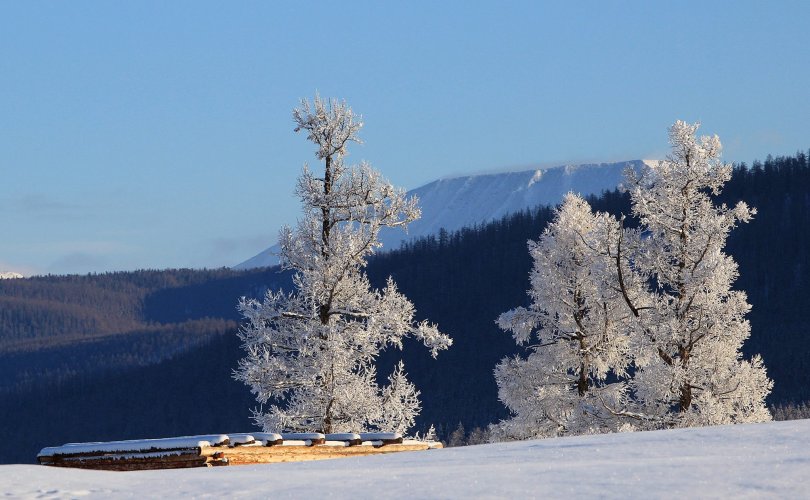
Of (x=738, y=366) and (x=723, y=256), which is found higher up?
(x=723, y=256)

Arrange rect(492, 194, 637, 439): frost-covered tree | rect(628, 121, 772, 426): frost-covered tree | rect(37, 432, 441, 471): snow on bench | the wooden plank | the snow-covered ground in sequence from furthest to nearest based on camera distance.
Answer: rect(492, 194, 637, 439): frost-covered tree → rect(628, 121, 772, 426): frost-covered tree → the wooden plank → rect(37, 432, 441, 471): snow on bench → the snow-covered ground

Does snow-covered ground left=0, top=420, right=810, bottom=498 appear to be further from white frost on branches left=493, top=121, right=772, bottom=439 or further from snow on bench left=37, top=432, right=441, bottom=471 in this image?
white frost on branches left=493, top=121, right=772, bottom=439

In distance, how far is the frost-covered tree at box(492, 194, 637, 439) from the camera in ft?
100

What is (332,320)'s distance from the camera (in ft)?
93.1

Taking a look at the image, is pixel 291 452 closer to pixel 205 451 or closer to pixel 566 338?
pixel 205 451

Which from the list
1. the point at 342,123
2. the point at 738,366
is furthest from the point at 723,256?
the point at 342,123

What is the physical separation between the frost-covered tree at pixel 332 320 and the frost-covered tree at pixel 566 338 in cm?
394

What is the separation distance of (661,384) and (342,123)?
956cm

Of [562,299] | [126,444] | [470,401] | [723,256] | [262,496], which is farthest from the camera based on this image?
[470,401]

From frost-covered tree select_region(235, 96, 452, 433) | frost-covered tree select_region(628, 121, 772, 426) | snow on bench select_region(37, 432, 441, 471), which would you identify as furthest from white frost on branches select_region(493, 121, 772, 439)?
snow on bench select_region(37, 432, 441, 471)

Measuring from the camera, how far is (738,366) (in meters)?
27.7

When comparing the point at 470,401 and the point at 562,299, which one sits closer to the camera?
the point at 562,299

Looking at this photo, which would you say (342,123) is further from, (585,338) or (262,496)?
(262,496)

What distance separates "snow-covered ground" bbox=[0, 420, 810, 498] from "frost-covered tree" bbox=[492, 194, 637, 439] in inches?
406
